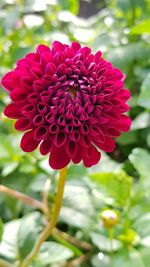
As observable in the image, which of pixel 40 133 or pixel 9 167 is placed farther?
pixel 9 167

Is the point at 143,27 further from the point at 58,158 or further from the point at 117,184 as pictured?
the point at 58,158

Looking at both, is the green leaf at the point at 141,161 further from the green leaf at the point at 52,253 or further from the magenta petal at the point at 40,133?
the magenta petal at the point at 40,133

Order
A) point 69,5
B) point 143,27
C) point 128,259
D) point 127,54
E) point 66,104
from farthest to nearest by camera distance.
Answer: point 69,5
point 127,54
point 143,27
point 128,259
point 66,104

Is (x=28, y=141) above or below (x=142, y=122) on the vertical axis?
above

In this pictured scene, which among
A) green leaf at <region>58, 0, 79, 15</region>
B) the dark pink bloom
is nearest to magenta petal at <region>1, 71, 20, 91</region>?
the dark pink bloom

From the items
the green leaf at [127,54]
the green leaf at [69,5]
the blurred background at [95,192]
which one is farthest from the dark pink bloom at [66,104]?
the green leaf at [69,5]

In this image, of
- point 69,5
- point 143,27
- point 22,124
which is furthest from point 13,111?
point 69,5
